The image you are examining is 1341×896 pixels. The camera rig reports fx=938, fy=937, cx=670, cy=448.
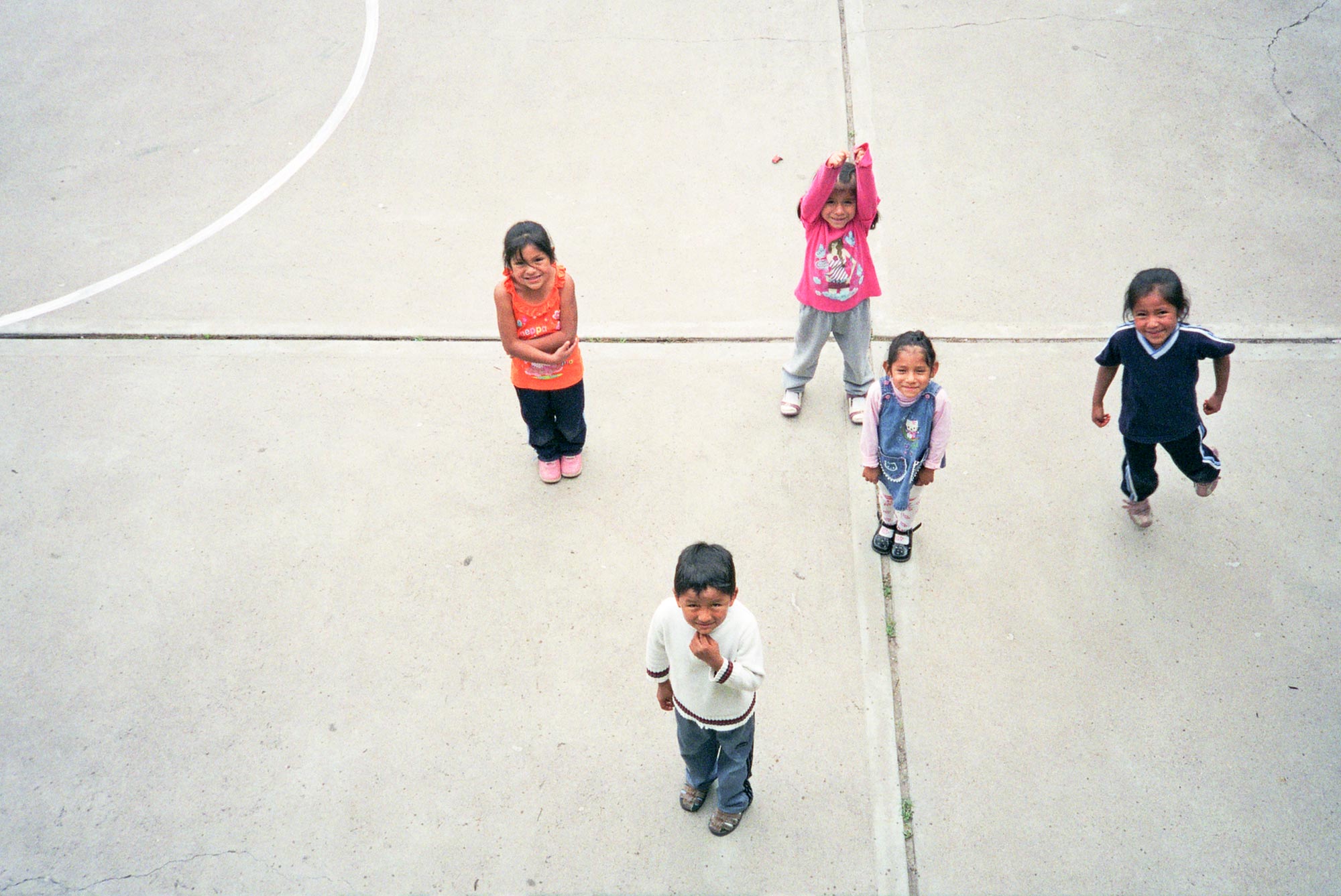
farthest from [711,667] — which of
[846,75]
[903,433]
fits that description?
[846,75]

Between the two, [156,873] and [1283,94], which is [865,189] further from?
[1283,94]

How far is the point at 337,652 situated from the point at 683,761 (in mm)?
1532

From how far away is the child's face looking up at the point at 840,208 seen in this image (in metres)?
4.01

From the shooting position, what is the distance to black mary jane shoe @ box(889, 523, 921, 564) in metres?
4.08

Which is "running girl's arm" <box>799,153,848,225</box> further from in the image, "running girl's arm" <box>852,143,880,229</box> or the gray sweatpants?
the gray sweatpants

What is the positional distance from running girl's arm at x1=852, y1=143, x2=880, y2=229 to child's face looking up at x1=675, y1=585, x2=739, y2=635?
81.1 inches

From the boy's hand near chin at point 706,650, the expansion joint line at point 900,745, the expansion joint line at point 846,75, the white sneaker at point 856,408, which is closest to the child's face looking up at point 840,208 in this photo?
the white sneaker at point 856,408

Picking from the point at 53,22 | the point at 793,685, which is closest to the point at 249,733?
the point at 793,685

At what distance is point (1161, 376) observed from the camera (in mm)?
3682

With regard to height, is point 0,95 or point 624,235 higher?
point 0,95

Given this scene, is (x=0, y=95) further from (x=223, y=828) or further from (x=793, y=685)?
(x=793, y=685)

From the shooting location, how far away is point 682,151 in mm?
6109

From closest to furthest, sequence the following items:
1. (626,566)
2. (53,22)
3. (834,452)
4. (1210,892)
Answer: (1210,892), (626,566), (834,452), (53,22)

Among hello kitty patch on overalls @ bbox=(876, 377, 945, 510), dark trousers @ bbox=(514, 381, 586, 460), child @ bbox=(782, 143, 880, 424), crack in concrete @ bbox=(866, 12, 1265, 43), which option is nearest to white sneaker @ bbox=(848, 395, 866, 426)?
child @ bbox=(782, 143, 880, 424)
